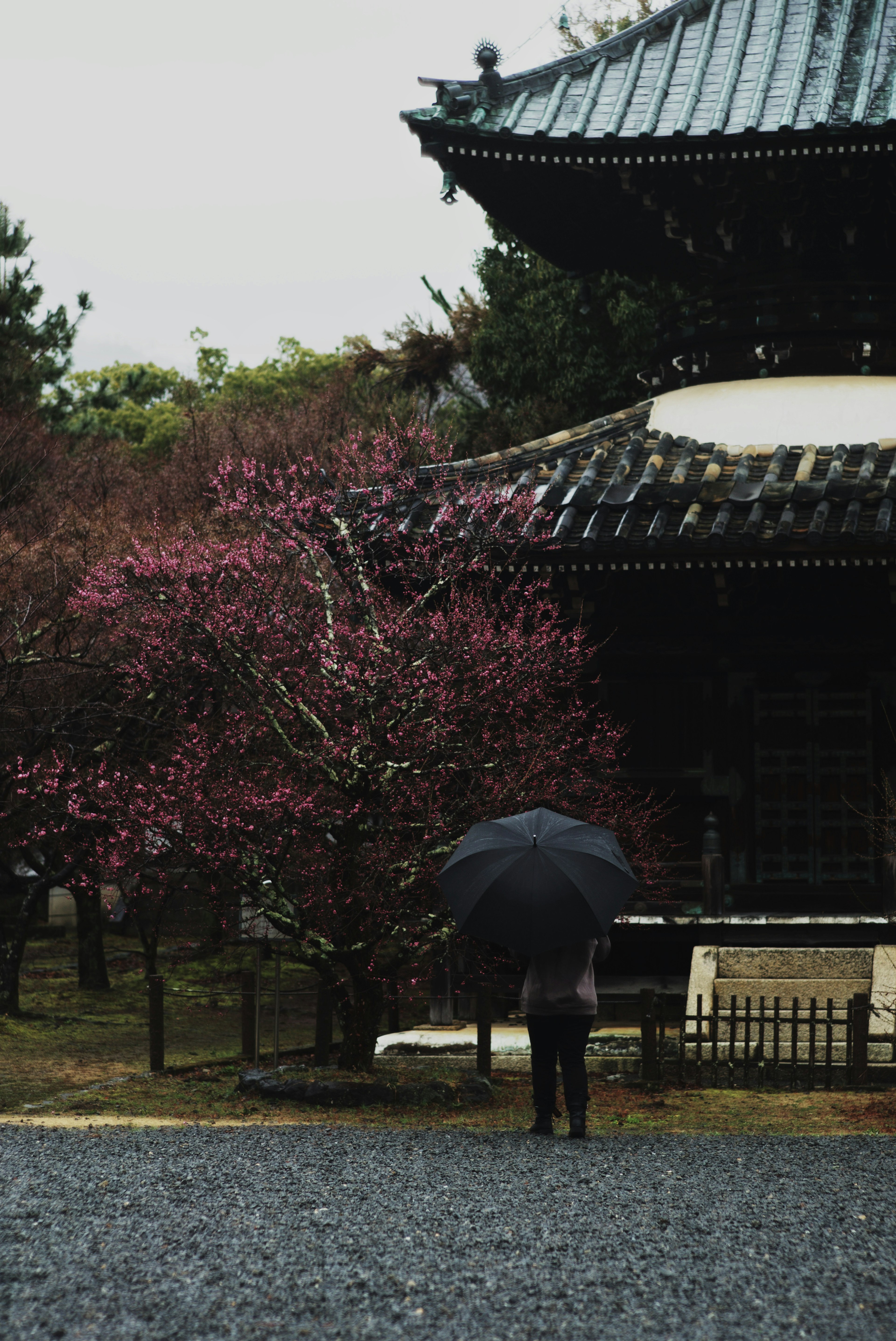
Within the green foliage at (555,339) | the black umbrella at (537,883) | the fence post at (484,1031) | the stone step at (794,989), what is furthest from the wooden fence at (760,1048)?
the green foliage at (555,339)

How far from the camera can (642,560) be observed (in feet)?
44.0

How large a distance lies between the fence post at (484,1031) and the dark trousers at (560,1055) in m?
3.28

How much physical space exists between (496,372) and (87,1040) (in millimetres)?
17237

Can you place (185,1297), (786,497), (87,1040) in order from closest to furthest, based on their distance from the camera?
(185,1297)
(786,497)
(87,1040)

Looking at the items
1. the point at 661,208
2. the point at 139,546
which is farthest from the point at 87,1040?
the point at 661,208

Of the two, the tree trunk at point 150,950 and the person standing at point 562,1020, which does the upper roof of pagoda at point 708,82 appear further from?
the tree trunk at point 150,950

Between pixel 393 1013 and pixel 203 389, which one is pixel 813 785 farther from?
pixel 203 389

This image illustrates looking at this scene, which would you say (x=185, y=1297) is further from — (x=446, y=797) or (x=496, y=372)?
(x=496, y=372)

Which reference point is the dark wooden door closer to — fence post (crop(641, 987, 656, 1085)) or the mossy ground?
fence post (crop(641, 987, 656, 1085))

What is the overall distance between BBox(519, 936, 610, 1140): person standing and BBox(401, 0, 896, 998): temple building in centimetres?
565

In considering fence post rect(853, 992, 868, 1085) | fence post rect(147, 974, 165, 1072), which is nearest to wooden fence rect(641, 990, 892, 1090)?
fence post rect(853, 992, 868, 1085)

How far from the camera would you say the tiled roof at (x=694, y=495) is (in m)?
12.9

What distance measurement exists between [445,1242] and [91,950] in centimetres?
1724

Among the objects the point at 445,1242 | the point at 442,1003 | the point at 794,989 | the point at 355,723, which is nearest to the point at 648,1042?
the point at 794,989
